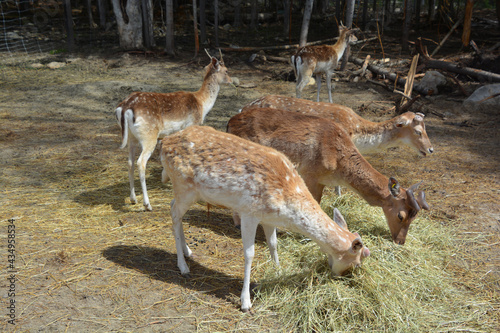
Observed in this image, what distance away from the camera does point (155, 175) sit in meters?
7.11

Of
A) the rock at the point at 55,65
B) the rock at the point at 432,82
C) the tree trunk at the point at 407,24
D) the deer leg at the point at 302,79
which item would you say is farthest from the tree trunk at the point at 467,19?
the rock at the point at 55,65

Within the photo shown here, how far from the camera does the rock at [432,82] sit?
11833mm

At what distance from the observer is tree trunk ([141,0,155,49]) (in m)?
14.7

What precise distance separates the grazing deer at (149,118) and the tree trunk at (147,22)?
8.87 metres

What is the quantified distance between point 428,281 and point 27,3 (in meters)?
21.8

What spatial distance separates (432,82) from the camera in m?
11.9

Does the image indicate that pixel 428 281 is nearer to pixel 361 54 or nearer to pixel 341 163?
pixel 341 163

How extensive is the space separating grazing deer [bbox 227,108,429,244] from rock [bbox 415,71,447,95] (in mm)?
7419

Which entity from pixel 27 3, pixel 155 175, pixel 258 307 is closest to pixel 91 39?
pixel 27 3

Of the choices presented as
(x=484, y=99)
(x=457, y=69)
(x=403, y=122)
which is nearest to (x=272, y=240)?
(x=403, y=122)

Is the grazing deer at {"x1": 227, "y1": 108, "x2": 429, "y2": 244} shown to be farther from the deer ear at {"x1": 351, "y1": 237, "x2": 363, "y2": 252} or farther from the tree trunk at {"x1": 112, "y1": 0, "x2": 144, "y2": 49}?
the tree trunk at {"x1": 112, "y1": 0, "x2": 144, "y2": 49}

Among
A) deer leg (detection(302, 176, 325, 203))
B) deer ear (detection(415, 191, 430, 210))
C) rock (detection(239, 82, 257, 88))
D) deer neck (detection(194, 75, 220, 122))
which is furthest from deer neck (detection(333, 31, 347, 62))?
deer ear (detection(415, 191, 430, 210))

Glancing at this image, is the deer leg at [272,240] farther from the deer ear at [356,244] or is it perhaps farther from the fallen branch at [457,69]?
the fallen branch at [457,69]

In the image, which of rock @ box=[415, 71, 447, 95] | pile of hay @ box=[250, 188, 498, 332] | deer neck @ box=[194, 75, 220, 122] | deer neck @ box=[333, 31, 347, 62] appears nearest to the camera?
pile of hay @ box=[250, 188, 498, 332]
